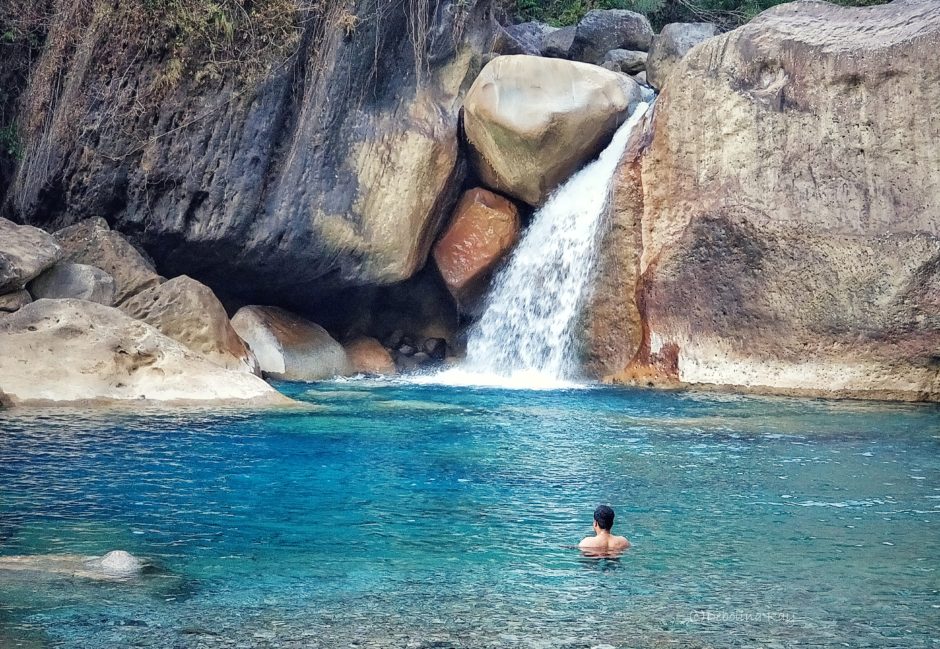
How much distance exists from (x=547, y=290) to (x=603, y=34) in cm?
631

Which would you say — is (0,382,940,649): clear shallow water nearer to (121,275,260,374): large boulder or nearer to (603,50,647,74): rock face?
(121,275,260,374): large boulder

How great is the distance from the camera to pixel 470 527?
243 inches

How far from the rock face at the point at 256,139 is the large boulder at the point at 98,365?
145 inches

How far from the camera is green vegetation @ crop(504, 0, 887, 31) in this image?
21.7 meters

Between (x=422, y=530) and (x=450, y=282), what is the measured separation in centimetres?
952

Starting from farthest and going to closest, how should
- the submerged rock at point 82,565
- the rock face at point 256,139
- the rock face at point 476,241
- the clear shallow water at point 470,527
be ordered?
A: the rock face at point 476,241
the rock face at point 256,139
the submerged rock at point 82,565
the clear shallow water at point 470,527

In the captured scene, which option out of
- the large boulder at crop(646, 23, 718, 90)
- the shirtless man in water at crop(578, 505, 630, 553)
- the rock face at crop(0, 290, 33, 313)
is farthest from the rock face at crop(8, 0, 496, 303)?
the shirtless man in water at crop(578, 505, 630, 553)

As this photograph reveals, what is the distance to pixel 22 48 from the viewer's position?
615 inches

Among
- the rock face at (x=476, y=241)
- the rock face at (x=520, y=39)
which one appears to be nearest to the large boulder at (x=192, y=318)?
the rock face at (x=476, y=241)

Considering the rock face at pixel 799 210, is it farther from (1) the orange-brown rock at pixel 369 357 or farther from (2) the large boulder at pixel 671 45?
(1) the orange-brown rock at pixel 369 357

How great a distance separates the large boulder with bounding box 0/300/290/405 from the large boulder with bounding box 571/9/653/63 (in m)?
10.5

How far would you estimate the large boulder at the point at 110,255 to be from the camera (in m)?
13.5

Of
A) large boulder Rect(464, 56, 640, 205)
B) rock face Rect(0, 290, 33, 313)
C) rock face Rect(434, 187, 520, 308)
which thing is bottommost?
rock face Rect(0, 290, 33, 313)

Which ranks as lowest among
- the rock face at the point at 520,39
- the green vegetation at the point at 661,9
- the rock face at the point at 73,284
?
the rock face at the point at 73,284
